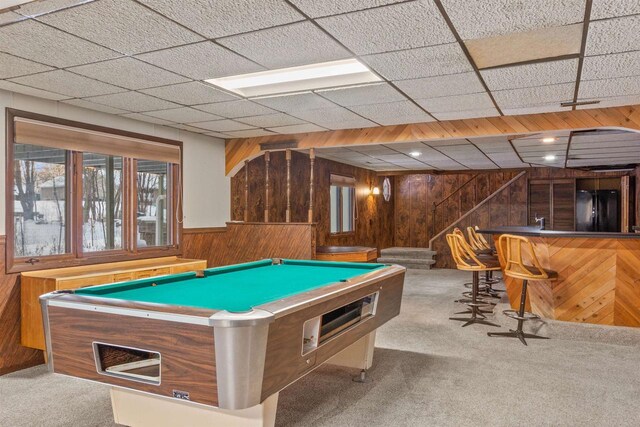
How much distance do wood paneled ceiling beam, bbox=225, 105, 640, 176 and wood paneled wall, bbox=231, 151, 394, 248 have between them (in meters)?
0.57

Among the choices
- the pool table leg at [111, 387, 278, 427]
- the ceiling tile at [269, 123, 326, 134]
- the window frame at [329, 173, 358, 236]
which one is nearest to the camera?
the pool table leg at [111, 387, 278, 427]

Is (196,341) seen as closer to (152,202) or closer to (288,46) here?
(288,46)

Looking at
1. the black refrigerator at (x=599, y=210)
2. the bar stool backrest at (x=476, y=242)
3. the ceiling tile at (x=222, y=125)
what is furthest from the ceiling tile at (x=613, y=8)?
the black refrigerator at (x=599, y=210)

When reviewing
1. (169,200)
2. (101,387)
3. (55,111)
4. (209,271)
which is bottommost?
(101,387)

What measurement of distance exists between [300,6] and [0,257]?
3.49 m

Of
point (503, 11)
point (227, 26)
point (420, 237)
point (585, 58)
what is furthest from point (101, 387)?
point (420, 237)

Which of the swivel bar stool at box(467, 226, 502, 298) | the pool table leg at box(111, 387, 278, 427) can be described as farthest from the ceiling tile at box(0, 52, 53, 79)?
the swivel bar stool at box(467, 226, 502, 298)

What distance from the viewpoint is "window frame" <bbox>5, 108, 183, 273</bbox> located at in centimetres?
416

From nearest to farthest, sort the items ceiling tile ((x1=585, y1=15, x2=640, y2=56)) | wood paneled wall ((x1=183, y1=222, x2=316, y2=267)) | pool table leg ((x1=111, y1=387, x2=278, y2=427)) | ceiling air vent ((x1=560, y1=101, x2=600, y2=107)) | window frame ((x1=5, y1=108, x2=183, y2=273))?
pool table leg ((x1=111, y1=387, x2=278, y2=427)) < ceiling tile ((x1=585, y1=15, x2=640, y2=56)) < window frame ((x1=5, y1=108, x2=183, y2=273)) < ceiling air vent ((x1=560, y1=101, x2=600, y2=107)) < wood paneled wall ((x1=183, y1=222, x2=316, y2=267))

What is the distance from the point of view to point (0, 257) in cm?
408

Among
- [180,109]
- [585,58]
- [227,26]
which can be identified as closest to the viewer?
[227,26]

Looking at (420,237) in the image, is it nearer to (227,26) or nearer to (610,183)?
(610,183)

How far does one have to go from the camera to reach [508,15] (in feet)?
8.34

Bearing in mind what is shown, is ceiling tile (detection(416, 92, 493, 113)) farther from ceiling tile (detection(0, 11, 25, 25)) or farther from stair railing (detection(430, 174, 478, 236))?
stair railing (detection(430, 174, 478, 236))
